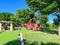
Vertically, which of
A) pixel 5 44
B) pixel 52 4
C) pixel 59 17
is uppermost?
pixel 52 4

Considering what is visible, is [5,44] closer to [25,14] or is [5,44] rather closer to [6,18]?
[25,14]

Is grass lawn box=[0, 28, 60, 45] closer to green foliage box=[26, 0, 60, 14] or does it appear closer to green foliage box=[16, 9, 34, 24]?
green foliage box=[26, 0, 60, 14]

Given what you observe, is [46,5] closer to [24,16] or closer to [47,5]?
[47,5]

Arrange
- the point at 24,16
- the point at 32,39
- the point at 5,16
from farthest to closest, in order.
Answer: the point at 5,16 < the point at 24,16 < the point at 32,39

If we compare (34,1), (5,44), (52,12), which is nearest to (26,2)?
(34,1)

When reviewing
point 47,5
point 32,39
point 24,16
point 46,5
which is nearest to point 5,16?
point 24,16

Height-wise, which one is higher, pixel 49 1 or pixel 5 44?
pixel 49 1

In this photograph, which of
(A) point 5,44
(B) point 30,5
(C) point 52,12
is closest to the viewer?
(A) point 5,44

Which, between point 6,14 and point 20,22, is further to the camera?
point 6,14

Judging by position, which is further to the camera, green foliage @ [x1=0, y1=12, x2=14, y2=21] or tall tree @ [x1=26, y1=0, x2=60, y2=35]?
green foliage @ [x1=0, y1=12, x2=14, y2=21]

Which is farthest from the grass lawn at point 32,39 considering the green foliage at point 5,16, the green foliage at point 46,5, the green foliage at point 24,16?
the green foliage at point 5,16

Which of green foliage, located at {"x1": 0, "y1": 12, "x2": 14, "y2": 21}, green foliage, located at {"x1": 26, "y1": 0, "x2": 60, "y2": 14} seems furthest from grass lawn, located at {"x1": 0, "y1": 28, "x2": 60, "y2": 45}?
green foliage, located at {"x1": 0, "y1": 12, "x2": 14, "y2": 21}

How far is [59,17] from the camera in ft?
111

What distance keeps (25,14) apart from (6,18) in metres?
26.9
